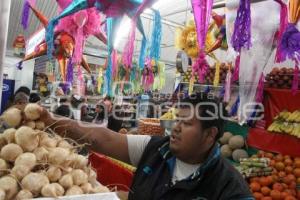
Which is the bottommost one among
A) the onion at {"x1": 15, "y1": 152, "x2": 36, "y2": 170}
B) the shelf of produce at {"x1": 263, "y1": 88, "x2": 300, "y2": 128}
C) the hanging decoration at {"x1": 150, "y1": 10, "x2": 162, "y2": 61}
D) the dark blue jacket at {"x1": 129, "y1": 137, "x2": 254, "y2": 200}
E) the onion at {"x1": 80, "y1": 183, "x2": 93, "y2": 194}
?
the dark blue jacket at {"x1": 129, "y1": 137, "x2": 254, "y2": 200}


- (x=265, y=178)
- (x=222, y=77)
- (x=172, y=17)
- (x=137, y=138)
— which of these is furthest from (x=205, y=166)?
(x=172, y=17)

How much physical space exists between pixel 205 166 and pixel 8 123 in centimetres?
96

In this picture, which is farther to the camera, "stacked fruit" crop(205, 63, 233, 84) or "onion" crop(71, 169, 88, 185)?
"stacked fruit" crop(205, 63, 233, 84)

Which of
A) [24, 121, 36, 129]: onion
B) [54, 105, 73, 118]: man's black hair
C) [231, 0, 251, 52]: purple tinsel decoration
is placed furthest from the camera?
[54, 105, 73, 118]: man's black hair

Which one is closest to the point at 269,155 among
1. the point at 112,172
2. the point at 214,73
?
the point at 214,73

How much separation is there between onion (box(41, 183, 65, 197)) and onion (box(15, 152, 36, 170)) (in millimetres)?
128

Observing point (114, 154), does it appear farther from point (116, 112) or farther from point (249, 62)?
point (116, 112)

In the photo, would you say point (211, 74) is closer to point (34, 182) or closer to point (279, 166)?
point (279, 166)

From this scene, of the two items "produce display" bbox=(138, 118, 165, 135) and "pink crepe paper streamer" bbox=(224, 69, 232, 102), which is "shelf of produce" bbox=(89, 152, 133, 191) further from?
"pink crepe paper streamer" bbox=(224, 69, 232, 102)

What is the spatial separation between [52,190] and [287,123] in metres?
3.00

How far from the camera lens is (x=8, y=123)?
1.39 metres

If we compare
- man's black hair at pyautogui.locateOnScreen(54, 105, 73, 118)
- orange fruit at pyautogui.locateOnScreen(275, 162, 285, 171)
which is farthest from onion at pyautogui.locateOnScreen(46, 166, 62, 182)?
man's black hair at pyautogui.locateOnScreen(54, 105, 73, 118)

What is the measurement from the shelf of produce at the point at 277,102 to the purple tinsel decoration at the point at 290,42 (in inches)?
48.0

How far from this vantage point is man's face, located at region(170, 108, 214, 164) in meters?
1.76
